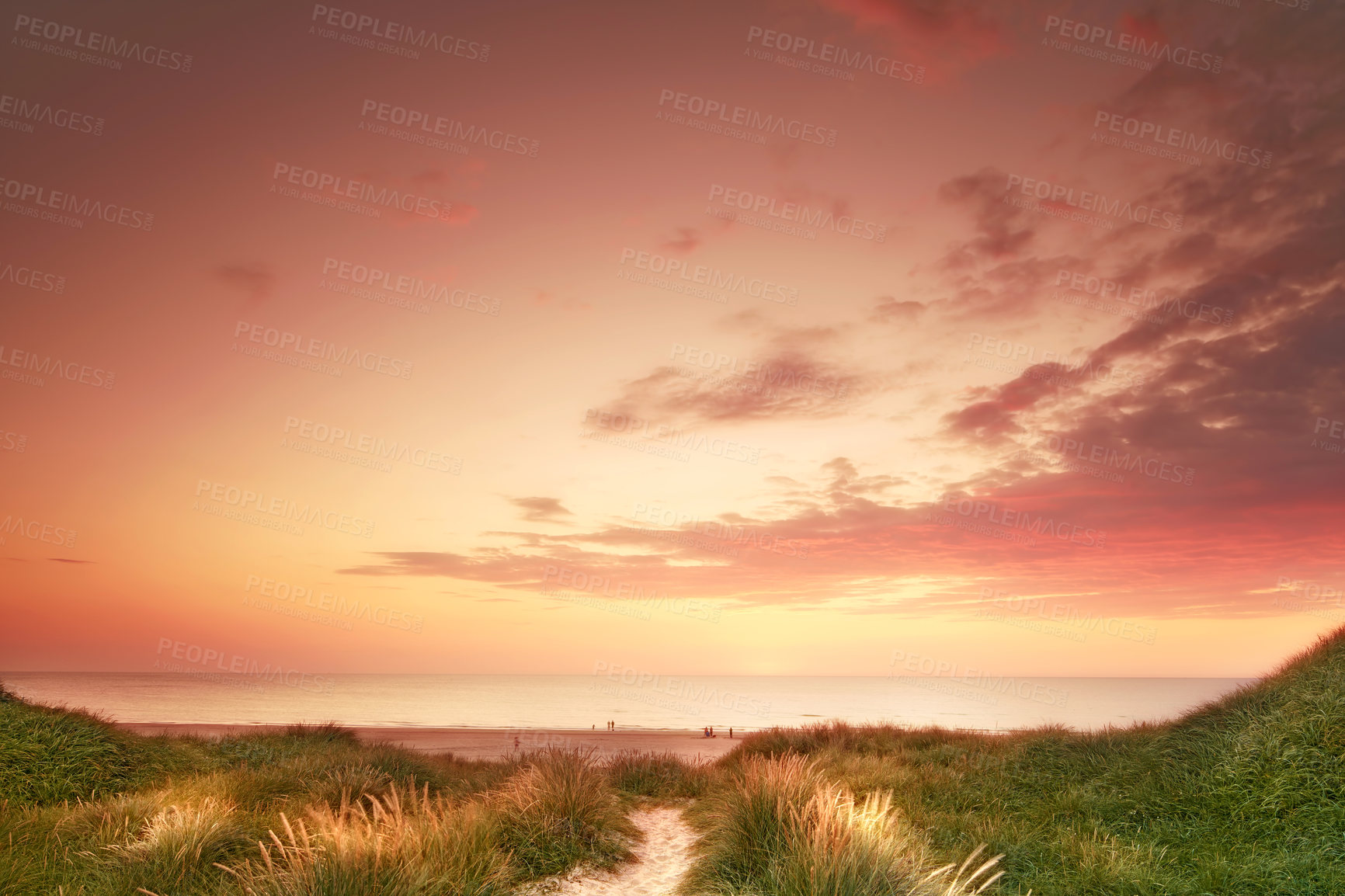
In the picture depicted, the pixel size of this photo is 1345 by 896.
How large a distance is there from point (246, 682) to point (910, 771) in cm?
12051

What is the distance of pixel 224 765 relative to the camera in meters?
13.0

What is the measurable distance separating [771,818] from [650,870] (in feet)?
6.46

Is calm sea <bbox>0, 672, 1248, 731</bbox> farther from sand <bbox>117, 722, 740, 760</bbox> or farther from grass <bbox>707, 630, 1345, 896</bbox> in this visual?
grass <bbox>707, 630, 1345, 896</bbox>

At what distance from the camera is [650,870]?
841 cm

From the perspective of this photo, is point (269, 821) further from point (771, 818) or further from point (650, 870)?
point (771, 818)

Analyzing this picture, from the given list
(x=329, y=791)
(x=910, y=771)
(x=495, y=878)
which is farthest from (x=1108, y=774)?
(x=329, y=791)

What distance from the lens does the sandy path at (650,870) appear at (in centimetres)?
760

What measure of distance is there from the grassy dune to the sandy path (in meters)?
0.29

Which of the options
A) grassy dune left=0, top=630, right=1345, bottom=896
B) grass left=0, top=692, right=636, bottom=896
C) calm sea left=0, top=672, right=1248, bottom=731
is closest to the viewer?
grass left=0, top=692, right=636, bottom=896

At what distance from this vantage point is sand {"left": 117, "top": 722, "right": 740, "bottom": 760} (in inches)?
1097

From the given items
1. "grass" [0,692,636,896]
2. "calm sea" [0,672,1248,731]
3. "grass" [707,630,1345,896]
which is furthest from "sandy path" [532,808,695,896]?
"calm sea" [0,672,1248,731]

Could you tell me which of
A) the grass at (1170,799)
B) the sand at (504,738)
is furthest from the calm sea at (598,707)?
the grass at (1170,799)

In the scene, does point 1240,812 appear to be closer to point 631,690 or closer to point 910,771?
point 910,771

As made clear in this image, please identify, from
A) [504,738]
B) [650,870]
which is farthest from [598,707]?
[650,870]
